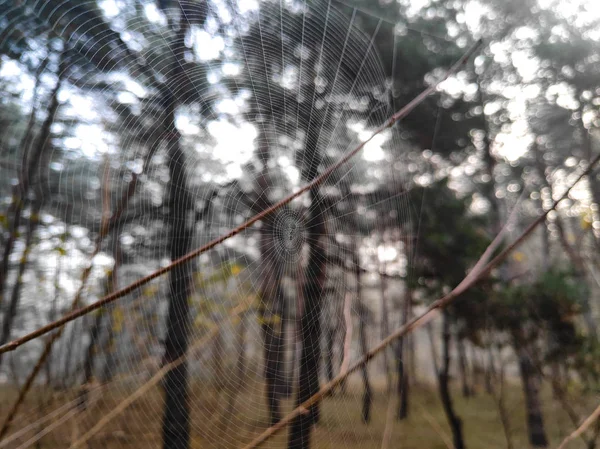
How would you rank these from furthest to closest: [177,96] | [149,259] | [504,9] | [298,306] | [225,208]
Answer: [504,9]
[298,306]
[149,259]
[225,208]
[177,96]

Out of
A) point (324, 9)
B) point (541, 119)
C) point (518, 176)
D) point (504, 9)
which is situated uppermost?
point (504, 9)

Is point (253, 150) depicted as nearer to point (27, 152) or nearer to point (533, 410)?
point (27, 152)

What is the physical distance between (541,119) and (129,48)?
8376mm

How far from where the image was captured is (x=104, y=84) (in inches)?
68.0

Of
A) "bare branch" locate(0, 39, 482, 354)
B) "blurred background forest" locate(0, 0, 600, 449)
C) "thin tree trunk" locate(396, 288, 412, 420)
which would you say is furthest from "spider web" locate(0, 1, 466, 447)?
"bare branch" locate(0, 39, 482, 354)

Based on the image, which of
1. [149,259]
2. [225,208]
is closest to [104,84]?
[225,208]

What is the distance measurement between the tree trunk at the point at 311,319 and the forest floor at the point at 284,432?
0.26m

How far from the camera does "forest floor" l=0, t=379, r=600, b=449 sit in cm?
325

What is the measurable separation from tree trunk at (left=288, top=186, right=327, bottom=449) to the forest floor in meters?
0.26

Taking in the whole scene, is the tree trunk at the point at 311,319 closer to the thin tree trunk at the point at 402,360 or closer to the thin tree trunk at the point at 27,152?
the thin tree trunk at the point at 402,360

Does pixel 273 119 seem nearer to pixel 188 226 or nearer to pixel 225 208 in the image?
pixel 225 208

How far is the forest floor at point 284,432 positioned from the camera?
325cm

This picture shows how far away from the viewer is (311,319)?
2.82m

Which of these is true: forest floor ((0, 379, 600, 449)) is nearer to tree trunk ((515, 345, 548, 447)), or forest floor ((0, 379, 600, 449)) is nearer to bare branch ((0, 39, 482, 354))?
tree trunk ((515, 345, 548, 447))
